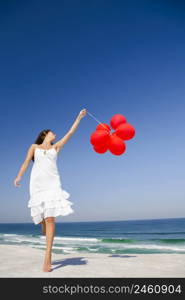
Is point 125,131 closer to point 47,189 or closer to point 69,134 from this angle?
point 69,134

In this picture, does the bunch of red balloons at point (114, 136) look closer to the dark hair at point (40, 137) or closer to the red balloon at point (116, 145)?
the red balloon at point (116, 145)

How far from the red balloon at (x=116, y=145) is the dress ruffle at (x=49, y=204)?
159 centimetres

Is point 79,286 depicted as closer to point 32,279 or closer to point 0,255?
point 32,279

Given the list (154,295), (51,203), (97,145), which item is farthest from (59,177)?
(154,295)

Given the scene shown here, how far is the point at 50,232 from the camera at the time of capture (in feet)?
15.4

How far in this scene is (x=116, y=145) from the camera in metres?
5.97

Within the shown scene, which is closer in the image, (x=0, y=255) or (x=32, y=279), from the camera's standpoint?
(x=32, y=279)

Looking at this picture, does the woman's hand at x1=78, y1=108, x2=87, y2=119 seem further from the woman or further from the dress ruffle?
the dress ruffle

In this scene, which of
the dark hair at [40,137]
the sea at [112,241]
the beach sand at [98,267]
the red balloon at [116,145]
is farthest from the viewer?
the sea at [112,241]

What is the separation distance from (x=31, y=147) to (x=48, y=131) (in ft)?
1.31

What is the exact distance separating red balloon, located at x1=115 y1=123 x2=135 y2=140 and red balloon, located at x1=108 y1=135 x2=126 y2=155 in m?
0.10

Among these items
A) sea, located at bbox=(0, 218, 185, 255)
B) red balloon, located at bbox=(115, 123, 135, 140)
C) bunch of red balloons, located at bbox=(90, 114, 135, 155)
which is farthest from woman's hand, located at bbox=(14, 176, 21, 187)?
sea, located at bbox=(0, 218, 185, 255)

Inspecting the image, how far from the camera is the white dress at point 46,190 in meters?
4.70

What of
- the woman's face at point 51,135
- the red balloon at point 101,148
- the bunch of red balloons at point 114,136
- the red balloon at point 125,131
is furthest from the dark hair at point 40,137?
the red balloon at point 125,131
